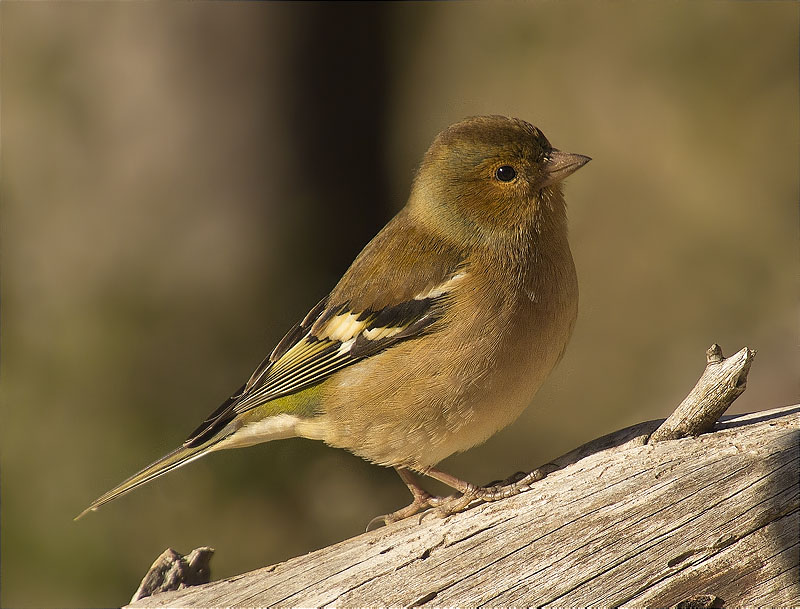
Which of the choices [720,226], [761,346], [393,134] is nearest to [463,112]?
[393,134]

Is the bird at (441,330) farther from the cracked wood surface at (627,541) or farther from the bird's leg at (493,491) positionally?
the cracked wood surface at (627,541)

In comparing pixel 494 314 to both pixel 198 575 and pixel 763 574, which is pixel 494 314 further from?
pixel 198 575

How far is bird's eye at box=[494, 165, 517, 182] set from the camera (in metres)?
3.96

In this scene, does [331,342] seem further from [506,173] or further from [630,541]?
[630,541]

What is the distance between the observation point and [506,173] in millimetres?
3971

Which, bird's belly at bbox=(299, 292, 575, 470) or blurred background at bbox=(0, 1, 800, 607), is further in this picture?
blurred background at bbox=(0, 1, 800, 607)

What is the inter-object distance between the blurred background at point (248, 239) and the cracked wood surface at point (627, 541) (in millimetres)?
3362

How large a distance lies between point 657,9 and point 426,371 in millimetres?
5735

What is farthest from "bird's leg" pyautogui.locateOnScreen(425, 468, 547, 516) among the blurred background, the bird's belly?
the blurred background

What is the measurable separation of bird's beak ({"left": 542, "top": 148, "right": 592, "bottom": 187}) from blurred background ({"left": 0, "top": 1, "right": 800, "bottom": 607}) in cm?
311

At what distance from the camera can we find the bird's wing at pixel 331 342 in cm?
378

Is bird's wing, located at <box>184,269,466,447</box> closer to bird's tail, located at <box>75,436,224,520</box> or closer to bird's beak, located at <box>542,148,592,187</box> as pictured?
bird's tail, located at <box>75,436,224,520</box>

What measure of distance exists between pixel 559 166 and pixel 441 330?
3.41ft

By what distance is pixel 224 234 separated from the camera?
22.9ft
